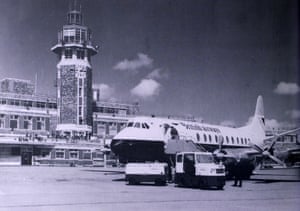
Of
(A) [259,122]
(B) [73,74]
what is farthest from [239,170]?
(B) [73,74]

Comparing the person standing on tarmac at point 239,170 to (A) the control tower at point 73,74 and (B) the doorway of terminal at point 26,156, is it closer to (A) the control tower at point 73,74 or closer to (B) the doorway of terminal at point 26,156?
(B) the doorway of terminal at point 26,156

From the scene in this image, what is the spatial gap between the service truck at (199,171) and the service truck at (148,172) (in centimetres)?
76

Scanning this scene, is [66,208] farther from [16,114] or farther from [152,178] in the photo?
[16,114]

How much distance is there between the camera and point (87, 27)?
71438 mm

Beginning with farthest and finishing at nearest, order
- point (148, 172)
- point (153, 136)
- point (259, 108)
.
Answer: point (259, 108) < point (153, 136) < point (148, 172)

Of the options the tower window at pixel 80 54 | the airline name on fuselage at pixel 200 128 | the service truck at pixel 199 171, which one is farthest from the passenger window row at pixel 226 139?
the tower window at pixel 80 54

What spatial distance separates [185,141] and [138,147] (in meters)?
3.12

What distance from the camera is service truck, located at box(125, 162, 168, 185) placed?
22641 mm

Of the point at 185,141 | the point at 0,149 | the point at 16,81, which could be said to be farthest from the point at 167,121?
the point at 16,81

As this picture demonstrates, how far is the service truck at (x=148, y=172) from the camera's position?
22.6m

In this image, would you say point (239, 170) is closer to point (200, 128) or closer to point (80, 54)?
point (200, 128)

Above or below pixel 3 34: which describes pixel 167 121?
below

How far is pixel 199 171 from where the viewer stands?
833 inches

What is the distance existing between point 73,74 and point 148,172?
49634mm
